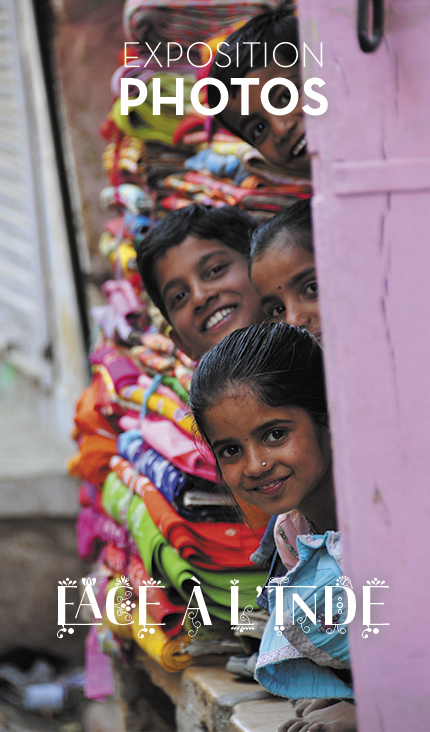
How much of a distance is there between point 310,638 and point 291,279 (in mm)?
610

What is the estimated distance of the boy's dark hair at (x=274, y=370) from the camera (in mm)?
1142

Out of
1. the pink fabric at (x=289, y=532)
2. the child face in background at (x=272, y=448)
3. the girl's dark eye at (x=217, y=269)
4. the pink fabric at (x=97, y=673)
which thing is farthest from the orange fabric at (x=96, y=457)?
the child face in background at (x=272, y=448)

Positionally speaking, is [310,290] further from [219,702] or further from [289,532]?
[219,702]

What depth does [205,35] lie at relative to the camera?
211cm

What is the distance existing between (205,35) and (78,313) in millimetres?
1725

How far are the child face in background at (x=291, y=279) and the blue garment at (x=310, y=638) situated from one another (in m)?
0.41

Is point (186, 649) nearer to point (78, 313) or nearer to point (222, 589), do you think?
point (222, 589)

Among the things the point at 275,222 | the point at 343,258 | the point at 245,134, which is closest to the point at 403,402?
the point at 343,258

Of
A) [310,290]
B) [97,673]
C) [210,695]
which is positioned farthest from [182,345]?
[97,673]

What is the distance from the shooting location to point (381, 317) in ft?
2.78

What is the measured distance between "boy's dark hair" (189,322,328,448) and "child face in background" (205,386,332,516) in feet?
0.04

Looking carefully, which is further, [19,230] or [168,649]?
[19,230]

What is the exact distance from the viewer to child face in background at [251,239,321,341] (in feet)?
4.52

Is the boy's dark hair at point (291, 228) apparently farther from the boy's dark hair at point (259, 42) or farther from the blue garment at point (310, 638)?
the blue garment at point (310, 638)
